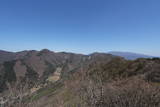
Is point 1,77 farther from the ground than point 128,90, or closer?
closer

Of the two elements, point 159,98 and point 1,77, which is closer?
point 159,98

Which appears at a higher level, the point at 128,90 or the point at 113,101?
the point at 128,90

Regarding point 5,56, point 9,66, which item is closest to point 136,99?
point 9,66

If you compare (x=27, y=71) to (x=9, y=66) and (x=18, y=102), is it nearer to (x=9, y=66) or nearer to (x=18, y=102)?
(x=9, y=66)

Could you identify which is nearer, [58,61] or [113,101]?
[113,101]

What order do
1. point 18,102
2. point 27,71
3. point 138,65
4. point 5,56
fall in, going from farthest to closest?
point 5,56, point 27,71, point 138,65, point 18,102

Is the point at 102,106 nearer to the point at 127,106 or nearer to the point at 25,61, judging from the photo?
the point at 127,106

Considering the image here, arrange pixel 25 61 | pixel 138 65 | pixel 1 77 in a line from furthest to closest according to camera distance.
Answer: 1. pixel 25 61
2. pixel 1 77
3. pixel 138 65

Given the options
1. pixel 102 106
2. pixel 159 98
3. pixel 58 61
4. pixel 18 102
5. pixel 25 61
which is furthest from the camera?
pixel 58 61

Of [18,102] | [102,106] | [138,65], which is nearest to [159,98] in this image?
[102,106]
